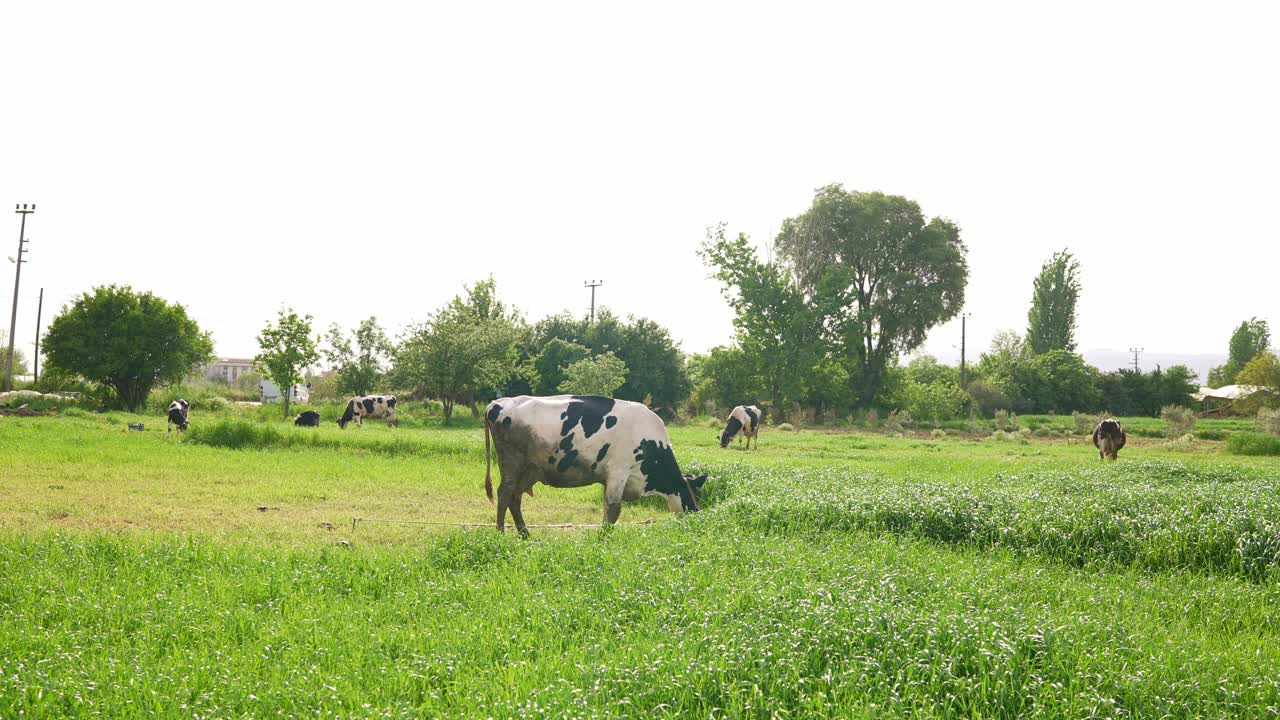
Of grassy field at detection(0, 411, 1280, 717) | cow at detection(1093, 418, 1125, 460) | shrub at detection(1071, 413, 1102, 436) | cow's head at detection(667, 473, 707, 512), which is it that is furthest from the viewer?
shrub at detection(1071, 413, 1102, 436)

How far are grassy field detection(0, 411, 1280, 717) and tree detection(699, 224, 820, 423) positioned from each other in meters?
34.9

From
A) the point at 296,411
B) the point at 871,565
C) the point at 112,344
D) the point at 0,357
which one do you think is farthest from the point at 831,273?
the point at 0,357

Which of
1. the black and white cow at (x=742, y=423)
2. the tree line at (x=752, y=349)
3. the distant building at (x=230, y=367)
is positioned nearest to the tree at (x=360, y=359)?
the tree line at (x=752, y=349)

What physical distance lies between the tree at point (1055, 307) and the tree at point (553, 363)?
41074mm

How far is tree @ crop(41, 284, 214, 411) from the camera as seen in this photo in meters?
40.5

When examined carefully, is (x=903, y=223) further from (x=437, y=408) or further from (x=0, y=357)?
(x=0, y=357)

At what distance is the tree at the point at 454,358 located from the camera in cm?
4175

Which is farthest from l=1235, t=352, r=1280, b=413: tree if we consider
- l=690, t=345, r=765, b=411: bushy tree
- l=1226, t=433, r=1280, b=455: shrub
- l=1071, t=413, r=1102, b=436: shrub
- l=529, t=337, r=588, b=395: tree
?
l=529, t=337, r=588, b=395: tree

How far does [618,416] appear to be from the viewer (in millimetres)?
10828

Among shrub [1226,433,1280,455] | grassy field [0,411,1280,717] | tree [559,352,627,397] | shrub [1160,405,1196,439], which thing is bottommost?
grassy field [0,411,1280,717]

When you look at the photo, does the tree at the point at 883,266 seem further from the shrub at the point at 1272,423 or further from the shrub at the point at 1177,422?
the shrub at the point at 1272,423

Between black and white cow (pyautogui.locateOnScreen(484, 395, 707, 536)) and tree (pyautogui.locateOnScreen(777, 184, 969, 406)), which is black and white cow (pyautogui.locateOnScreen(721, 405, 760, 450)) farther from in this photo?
tree (pyautogui.locateOnScreen(777, 184, 969, 406))

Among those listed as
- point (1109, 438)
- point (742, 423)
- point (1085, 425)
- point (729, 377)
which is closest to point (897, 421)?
point (1085, 425)

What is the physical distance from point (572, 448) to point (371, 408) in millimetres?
30048
